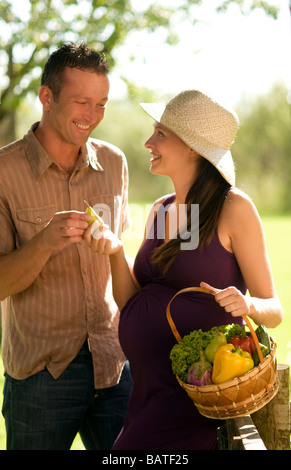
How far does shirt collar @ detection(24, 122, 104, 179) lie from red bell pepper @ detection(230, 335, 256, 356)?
1202 mm

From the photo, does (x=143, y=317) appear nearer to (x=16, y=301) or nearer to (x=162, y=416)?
(x=162, y=416)

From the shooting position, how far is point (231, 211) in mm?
2627

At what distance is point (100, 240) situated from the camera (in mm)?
2684

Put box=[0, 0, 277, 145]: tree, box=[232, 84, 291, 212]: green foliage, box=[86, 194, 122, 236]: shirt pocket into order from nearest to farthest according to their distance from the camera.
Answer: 1. box=[86, 194, 122, 236]: shirt pocket
2. box=[0, 0, 277, 145]: tree
3. box=[232, 84, 291, 212]: green foliage

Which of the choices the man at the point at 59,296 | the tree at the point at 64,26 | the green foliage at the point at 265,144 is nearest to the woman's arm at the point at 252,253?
the man at the point at 59,296

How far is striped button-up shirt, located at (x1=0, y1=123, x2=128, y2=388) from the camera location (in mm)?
2984

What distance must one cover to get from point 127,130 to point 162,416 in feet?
131

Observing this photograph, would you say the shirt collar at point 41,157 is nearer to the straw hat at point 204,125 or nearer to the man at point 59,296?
the man at point 59,296

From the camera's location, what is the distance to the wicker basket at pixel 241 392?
214cm

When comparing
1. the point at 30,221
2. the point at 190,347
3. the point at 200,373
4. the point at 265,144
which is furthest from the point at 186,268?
the point at 265,144

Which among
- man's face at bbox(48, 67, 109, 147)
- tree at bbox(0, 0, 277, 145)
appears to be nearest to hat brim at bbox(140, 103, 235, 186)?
man's face at bbox(48, 67, 109, 147)

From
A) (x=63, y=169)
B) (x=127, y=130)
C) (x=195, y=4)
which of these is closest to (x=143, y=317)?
(x=63, y=169)

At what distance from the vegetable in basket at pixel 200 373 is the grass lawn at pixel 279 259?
3.61 feet

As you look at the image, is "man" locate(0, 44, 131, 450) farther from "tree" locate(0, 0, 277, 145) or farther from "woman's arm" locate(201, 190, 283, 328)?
"tree" locate(0, 0, 277, 145)
